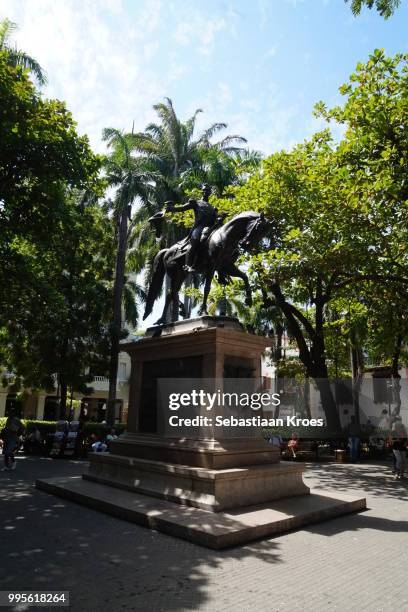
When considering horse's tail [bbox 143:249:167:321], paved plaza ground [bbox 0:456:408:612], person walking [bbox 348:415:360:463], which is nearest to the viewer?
paved plaza ground [bbox 0:456:408:612]

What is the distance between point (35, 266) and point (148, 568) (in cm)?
1598

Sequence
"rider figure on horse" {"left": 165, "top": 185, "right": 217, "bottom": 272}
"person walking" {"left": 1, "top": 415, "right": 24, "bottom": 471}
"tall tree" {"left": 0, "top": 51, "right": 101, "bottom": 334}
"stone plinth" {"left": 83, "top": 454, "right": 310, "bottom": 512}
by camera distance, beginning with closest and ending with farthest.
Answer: "stone plinth" {"left": 83, "top": 454, "right": 310, "bottom": 512}, "rider figure on horse" {"left": 165, "top": 185, "right": 217, "bottom": 272}, "tall tree" {"left": 0, "top": 51, "right": 101, "bottom": 334}, "person walking" {"left": 1, "top": 415, "right": 24, "bottom": 471}

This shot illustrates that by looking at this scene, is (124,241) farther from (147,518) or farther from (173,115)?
(147,518)

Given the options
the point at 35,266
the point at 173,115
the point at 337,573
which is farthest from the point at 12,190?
the point at 173,115

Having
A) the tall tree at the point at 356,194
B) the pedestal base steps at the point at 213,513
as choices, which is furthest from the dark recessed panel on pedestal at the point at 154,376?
the tall tree at the point at 356,194

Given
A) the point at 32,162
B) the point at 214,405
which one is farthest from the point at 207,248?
the point at 32,162

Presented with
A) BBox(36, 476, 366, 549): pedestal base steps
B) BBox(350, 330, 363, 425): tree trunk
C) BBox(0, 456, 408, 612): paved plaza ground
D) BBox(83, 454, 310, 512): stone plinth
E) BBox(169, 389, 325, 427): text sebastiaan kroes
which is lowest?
BBox(0, 456, 408, 612): paved plaza ground

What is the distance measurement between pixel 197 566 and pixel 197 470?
7.38ft

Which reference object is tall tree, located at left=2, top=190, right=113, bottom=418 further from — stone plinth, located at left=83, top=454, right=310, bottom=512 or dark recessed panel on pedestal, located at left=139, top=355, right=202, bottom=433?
stone plinth, located at left=83, top=454, right=310, bottom=512

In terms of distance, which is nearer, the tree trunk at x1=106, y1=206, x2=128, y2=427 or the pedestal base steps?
the pedestal base steps

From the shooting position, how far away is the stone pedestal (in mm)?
6527

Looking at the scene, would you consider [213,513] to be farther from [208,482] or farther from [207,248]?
[207,248]

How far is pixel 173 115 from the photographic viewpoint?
30734mm

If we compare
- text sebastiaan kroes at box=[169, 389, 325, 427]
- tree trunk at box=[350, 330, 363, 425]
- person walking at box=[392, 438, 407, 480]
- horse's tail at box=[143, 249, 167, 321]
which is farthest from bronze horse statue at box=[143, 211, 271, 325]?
tree trunk at box=[350, 330, 363, 425]
